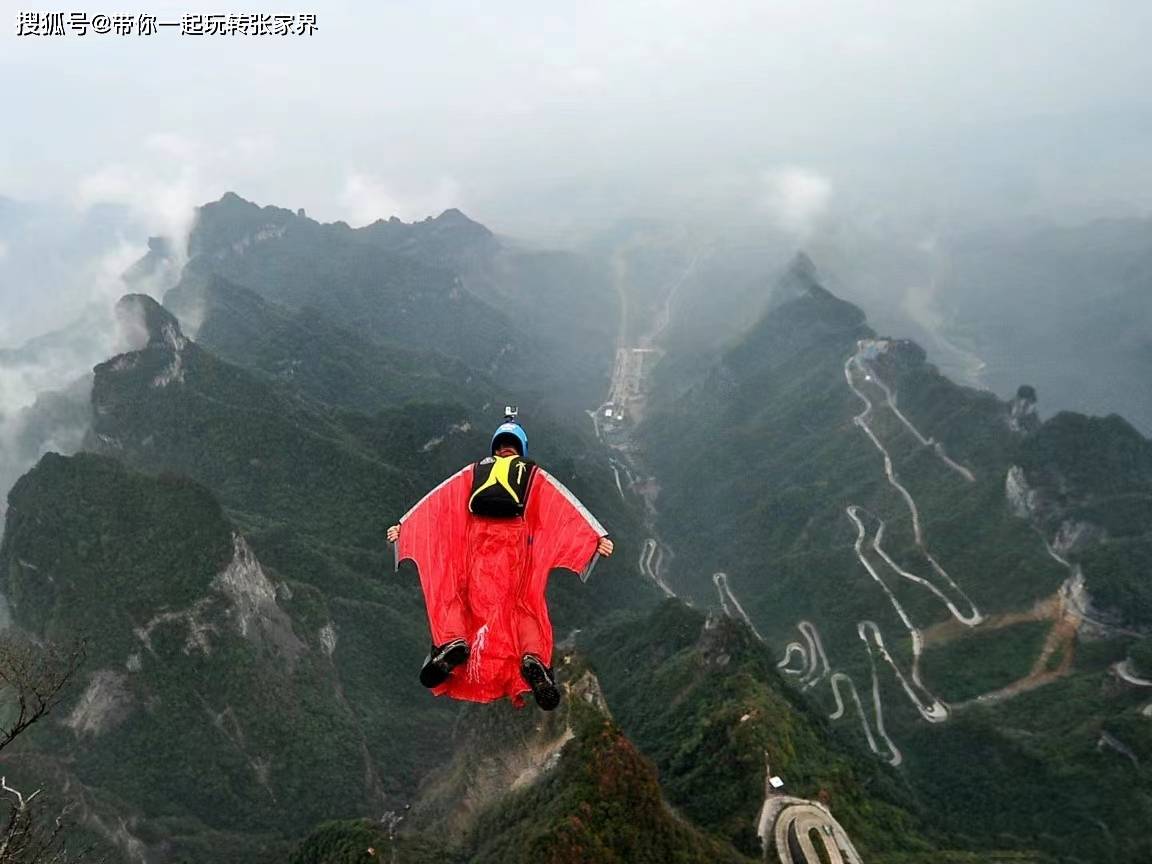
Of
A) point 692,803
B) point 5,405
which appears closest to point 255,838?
point 692,803

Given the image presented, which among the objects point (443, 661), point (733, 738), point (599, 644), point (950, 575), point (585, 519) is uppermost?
point (585, 519)

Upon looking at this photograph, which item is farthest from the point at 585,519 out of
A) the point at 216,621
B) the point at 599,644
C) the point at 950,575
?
the point at 950,575

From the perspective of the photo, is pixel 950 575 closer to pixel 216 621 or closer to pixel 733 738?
pixel 733 738

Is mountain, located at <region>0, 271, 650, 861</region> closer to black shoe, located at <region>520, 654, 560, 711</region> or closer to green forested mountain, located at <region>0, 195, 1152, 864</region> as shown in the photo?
green forested mountain, located at <region>0, 195, 1152, 864</region>

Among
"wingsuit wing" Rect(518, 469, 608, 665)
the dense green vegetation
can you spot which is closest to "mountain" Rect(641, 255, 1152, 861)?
the dense green vegetation

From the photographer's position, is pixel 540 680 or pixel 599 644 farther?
pixel 599 644
